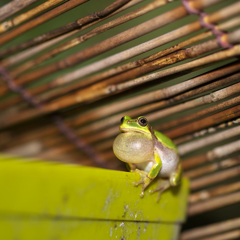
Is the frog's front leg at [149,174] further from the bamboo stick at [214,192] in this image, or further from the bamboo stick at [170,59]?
the bamboo stick at [214,192]

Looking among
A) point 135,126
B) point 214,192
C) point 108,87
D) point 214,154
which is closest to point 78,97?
point 108,87

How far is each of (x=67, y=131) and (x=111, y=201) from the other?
838 mm

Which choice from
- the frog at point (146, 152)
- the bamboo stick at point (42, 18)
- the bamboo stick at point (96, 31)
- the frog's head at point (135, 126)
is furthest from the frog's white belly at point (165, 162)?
the bamboo stick at point (42, 18)

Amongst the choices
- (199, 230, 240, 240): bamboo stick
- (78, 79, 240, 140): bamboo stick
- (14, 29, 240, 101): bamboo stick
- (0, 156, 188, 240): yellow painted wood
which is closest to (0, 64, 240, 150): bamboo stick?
(78, 79, 240, 140): bamboo stick

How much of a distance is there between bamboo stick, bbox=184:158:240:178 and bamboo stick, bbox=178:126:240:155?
114 millimetres

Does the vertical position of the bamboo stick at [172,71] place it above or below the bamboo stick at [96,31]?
below

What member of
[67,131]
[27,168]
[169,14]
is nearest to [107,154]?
[67,131]

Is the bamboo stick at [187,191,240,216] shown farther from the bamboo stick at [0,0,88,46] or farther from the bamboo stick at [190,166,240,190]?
the bamboo stick at [0,0,88,46]

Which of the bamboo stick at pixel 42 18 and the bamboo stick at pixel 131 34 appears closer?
the bamboo stick at pixel 131 34

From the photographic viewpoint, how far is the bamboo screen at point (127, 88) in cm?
83

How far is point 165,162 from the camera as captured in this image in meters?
0.97

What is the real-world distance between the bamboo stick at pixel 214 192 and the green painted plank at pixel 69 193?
1.48 feet

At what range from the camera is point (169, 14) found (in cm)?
79

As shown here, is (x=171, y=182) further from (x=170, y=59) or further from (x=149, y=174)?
(x=170, y=59)
